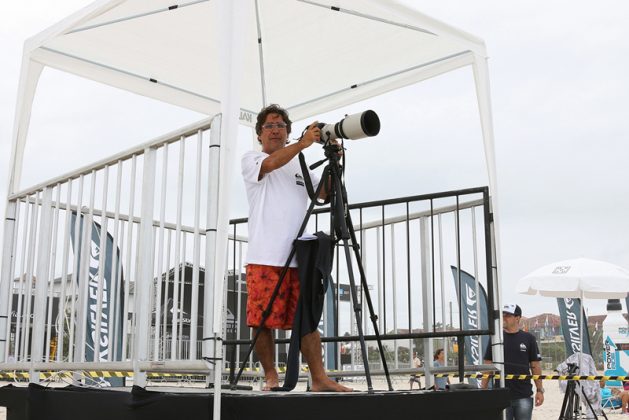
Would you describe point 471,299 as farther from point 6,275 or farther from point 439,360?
point 439,360

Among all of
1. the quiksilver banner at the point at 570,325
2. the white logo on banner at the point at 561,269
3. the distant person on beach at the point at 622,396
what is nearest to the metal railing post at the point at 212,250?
the white logo on banner at the point at 561,269

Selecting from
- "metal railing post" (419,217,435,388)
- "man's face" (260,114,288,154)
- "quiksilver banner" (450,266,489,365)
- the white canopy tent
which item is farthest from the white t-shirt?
"metal railing post" (419,217,435,388)

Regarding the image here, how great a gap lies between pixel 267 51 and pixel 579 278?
6.67 meters

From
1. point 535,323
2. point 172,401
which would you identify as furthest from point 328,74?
point 535,323

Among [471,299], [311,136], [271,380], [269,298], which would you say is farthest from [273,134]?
[471,299]

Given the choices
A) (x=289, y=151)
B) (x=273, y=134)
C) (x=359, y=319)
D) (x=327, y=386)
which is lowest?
(x=327, y=386)

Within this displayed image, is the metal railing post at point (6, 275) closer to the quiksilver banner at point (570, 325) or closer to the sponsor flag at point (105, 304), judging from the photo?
the sponsor flag at point (105, 304)

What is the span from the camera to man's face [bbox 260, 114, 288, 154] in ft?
13.2

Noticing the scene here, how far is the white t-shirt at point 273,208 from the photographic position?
12.4ft

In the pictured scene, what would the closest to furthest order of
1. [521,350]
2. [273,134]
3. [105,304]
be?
[273,134] → [105,304] → [521,350]

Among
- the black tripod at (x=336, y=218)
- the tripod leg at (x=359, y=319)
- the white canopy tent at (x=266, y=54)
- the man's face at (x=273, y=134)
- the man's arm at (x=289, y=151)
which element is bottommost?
the tripod leg at (x=359, y=319)

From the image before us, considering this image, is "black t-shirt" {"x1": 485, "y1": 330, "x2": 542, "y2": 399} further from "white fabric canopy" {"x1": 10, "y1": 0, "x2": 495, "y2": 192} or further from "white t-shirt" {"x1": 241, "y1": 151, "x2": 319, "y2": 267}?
"white t-shirt" {"x1": 241, "y1": 151, "x2": 319, "y2": 267}

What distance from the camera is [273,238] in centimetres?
379

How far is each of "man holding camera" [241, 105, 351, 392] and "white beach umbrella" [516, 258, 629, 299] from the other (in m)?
8.12
